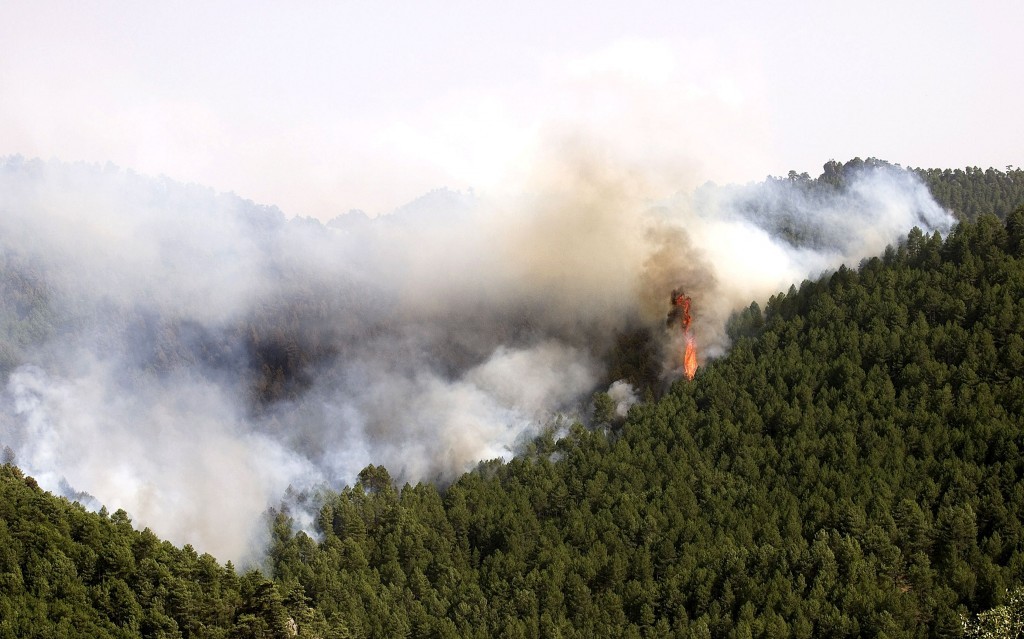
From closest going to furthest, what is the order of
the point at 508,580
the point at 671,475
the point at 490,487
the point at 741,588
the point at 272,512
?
the point at 741,588
the point at 508,580
the point at 671,475
the point at 490,487
the point at 272,512

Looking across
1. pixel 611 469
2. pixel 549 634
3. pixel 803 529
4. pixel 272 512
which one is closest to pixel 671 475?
pixel 611 469

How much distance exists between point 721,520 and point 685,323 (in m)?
48.7

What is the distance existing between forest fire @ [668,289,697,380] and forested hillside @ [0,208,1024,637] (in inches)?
271

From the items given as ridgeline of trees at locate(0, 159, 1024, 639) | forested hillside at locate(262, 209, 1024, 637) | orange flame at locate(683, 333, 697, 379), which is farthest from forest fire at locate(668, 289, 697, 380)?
forested hillside at locate(262, 209, 1024, 637)

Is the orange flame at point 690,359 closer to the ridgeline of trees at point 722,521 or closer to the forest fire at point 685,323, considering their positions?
the forest fire at point 685,323

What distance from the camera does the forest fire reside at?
547 ft

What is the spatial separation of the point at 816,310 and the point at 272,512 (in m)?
63.0

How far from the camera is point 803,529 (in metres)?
126

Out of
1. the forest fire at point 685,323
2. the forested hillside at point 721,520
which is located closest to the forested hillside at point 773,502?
the forested hillside at point 721,520

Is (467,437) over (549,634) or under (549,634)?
over

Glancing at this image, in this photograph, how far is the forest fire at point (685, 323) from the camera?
16688 cm

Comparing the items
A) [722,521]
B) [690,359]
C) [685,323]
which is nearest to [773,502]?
[722,521]

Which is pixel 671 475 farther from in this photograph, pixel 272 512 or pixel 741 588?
pixel 272 512

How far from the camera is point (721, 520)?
428ft
